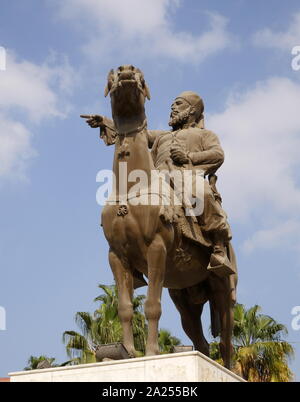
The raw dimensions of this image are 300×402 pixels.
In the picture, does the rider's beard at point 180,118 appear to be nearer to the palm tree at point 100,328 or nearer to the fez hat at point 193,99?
the fez hat at point 193,99

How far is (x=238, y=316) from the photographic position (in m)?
24.2

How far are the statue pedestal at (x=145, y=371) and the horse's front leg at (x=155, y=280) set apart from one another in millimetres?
816

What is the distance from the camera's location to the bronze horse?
32.1 feet

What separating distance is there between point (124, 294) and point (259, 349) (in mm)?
13939

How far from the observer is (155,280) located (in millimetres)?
9750

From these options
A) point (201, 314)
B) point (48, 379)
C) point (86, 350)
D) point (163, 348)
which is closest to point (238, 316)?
point (163, 348)

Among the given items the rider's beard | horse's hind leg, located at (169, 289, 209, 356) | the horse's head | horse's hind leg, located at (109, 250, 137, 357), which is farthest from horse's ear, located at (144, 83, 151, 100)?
horse's hind leg, located at (169, 289, 209, 356)

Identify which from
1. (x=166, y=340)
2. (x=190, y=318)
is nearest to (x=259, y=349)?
(x=166, y=340)

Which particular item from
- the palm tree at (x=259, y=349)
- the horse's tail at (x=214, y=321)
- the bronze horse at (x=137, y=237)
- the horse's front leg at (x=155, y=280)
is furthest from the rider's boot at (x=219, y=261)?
the palm tree at (x=259, y=349)

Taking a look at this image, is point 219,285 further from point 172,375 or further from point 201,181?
point 172,375

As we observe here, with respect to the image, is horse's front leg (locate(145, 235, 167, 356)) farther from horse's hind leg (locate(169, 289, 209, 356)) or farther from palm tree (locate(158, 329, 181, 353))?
palm tree (locate(158, 329, 181, 353))

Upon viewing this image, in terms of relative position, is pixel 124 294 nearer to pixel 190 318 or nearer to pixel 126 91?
pixel 190 318
